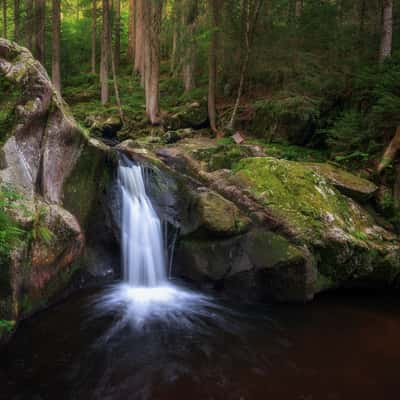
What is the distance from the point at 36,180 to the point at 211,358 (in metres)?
3.96

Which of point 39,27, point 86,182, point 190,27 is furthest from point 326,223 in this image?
point 39,27

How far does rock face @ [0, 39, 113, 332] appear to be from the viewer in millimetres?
4727

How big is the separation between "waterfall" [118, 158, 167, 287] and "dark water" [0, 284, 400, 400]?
1.31 meters

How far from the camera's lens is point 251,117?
14.0m

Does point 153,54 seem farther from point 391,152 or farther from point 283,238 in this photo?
point 283,238

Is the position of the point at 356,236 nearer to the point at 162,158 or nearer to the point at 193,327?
the point at 193,327

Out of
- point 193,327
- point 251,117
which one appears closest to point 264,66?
point 251,117

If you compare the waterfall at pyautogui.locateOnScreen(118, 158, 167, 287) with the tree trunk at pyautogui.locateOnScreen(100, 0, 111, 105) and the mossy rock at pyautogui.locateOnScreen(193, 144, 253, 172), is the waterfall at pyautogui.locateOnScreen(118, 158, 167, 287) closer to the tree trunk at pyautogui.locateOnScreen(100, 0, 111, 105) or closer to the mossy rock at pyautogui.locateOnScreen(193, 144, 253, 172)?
the mossy rock at pyautogui.locateOnScreen(193, 144, 253, 172)

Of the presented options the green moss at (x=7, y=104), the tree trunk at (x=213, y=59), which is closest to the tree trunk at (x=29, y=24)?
the tree trunk at (x=213, y=59)

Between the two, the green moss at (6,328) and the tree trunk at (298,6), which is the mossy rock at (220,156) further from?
the tree trunk at (298,6)

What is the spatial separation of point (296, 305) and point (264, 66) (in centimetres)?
984

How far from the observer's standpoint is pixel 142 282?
23.3ft

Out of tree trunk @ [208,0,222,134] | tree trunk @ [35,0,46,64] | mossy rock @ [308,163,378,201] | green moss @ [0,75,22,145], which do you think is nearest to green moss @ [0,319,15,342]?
green moss @ [0,75,22,145]

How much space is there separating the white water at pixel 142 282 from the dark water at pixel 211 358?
208 mm
